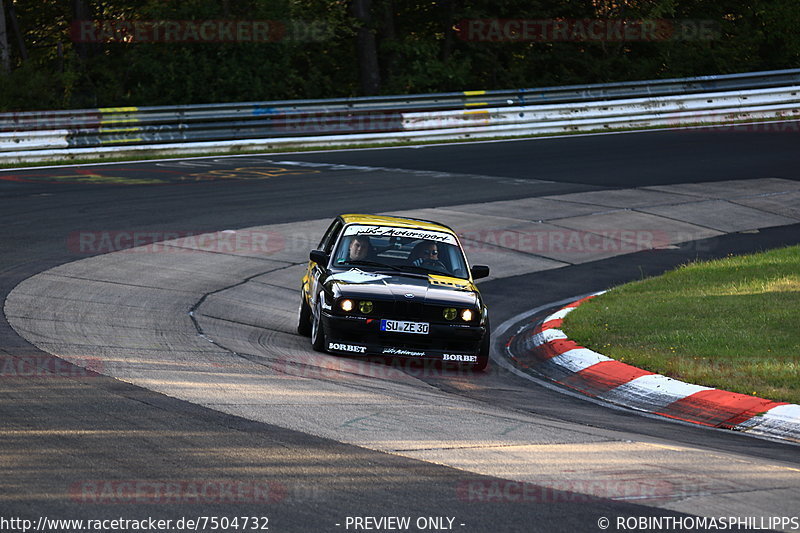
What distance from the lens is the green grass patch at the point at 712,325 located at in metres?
9.23

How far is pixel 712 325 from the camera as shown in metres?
11.2

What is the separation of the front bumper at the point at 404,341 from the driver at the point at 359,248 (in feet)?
4.07

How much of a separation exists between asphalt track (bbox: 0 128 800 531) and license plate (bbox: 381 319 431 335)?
80 centimetres

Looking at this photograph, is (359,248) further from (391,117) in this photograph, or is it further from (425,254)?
(391,117)

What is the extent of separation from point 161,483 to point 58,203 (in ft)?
45.6

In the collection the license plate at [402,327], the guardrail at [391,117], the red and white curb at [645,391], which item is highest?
the guardrail at [391,117]

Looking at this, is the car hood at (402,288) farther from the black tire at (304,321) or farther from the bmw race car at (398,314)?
the black tire at (304,321)

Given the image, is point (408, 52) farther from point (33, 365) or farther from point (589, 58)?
point (33, 365)

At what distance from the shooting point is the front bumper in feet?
33.9

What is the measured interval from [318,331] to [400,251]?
1.50 meters

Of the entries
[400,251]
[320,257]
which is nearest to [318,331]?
[320,257]

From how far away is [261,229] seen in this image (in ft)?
56.5

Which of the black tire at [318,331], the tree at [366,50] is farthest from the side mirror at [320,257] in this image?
the tree at [366,50]

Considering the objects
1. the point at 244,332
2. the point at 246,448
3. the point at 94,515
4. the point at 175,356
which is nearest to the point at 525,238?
the point at 244,332
